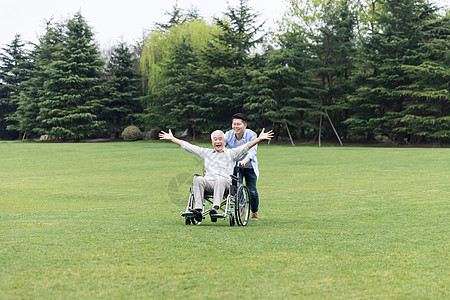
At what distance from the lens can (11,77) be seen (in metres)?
60.9

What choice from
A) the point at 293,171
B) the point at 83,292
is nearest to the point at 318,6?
the point at 293,171

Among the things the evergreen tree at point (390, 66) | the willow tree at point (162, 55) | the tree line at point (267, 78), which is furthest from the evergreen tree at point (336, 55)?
the willow tree at point (162, 55)

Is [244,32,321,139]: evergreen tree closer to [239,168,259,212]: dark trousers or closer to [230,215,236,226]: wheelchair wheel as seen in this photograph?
[239,168,259,212]: dark trousers

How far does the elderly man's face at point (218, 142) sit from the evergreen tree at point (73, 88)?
46525 millimetres

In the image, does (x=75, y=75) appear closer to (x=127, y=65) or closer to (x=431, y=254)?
(x=127, y=65)

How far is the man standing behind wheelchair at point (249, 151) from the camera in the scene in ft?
24.6

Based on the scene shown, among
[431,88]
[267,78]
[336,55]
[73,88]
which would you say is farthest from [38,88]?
[431,88]

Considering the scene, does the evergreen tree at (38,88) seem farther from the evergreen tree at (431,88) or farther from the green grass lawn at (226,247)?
the green grass lawn at (226,247)

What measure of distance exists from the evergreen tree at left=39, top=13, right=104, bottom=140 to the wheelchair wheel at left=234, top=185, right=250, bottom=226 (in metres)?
46.4

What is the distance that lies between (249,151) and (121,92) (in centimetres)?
4990


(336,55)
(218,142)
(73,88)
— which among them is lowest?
(218,142)

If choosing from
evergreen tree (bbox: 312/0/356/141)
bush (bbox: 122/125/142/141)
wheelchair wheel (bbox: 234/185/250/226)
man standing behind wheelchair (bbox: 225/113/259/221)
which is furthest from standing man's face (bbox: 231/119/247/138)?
bush (bbox: 122/125/142/141)

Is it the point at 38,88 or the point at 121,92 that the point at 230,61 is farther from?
the point at 38,88

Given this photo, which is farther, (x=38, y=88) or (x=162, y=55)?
(x=38, y=88)
